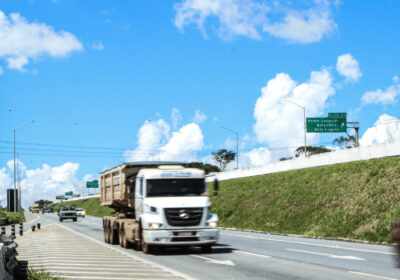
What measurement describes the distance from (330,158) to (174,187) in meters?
27.5

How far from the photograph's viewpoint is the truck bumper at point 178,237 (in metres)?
18.7

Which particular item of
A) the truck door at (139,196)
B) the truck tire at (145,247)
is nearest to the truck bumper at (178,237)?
the truck tire at (145,247)

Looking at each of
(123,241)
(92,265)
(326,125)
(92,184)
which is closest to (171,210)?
(92,265)

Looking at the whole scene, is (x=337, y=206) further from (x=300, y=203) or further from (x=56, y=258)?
(x=56, y=258)

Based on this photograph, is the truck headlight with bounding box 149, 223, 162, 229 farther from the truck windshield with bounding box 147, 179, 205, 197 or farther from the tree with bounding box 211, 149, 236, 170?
the tree with bounding box 211, 149, 236, 170

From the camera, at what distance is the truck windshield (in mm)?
19438

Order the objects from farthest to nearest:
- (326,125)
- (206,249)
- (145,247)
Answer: (326,125) < (206,249) < (145,247)

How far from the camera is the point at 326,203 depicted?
3450cm

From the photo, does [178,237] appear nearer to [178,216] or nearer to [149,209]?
[178,216]

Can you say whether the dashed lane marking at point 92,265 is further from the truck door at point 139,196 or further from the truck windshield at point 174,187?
the truck windshield at point 174,187

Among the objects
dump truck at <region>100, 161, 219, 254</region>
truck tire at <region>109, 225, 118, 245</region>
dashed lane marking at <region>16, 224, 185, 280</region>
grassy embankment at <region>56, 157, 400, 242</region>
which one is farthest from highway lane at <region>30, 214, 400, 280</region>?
grassy embankment at <region>56, 157, 400, 242</region>

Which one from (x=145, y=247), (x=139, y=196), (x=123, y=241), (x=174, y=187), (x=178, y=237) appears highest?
(x=174, y=187)

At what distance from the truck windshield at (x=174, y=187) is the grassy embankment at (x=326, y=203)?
926cm

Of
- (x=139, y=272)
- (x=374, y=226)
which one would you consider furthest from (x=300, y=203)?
(x=139, y=272)
